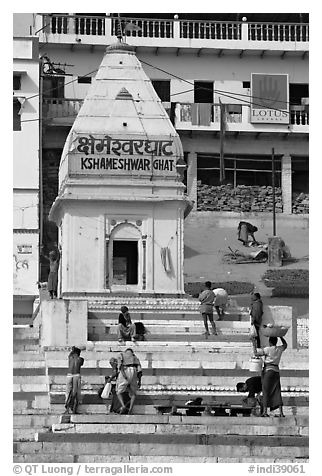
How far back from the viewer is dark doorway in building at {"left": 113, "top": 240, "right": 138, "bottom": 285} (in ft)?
131

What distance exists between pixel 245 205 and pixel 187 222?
2.41 m

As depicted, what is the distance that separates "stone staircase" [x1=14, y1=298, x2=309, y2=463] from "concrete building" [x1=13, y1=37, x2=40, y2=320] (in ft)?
57.5

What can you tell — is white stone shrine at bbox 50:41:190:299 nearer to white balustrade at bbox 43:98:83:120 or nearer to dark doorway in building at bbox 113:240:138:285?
dark doorway in building at bbox 113:240:138:285

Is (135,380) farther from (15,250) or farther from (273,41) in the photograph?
(273,41)

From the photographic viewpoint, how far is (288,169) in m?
63.3

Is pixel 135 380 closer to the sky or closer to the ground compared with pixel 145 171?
closer to the ground

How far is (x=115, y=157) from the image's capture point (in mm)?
40250

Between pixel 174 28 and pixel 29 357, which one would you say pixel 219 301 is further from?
pixel 174 28

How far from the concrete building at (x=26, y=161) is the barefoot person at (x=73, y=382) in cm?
2365

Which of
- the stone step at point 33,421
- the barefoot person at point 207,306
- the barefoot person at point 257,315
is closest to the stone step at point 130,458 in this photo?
the stone step at point 33,421

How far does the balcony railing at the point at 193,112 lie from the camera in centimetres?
6078

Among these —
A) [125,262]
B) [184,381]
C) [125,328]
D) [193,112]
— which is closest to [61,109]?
[193,112]
